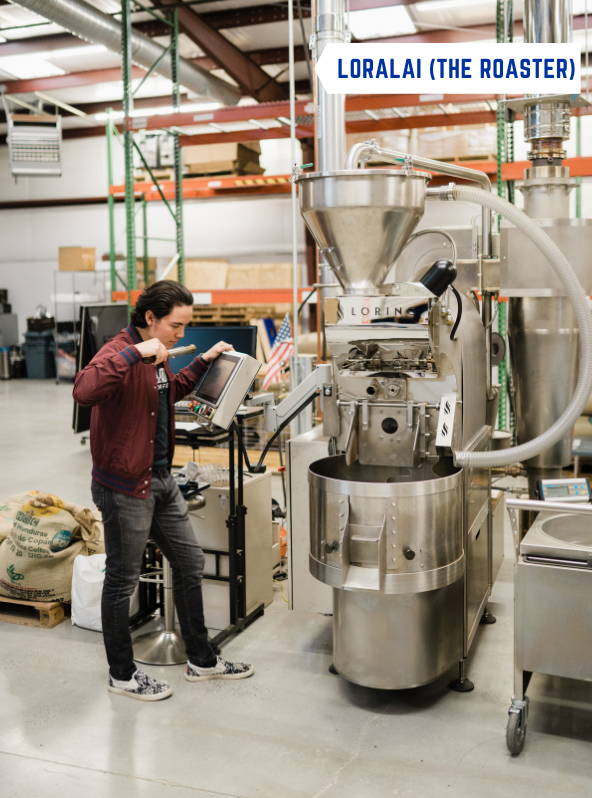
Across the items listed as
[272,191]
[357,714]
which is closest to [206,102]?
[272,191]

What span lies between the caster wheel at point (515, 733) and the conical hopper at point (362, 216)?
145 centimetres

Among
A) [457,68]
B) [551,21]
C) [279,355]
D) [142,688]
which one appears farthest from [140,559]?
[279,355]

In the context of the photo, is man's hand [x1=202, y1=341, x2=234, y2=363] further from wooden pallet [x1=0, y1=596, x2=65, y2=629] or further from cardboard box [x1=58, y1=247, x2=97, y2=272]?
cardboard box [x1=58, y1=247, x2=97, y2=272]

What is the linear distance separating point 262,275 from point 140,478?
6353 millimetres

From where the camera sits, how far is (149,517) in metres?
2.98

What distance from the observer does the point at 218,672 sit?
3.21m

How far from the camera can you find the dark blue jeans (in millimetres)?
2922

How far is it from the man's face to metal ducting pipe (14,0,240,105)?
16.6ft

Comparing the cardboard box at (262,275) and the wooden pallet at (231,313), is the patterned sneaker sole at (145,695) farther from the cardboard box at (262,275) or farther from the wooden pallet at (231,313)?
the wooden pallet at (231,313)

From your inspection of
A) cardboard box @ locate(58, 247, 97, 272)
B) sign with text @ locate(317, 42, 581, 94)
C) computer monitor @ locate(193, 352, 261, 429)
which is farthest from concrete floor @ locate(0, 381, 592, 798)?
cardboard box @ locate(58, 247, 97, 272)

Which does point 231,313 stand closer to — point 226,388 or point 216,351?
point 216,351

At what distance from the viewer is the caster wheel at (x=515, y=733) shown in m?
2.62

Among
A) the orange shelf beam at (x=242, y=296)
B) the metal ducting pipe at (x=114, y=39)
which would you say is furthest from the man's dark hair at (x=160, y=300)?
the metal ducting pipe at (x=114, y=39)

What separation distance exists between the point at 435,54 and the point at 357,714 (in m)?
2.43
